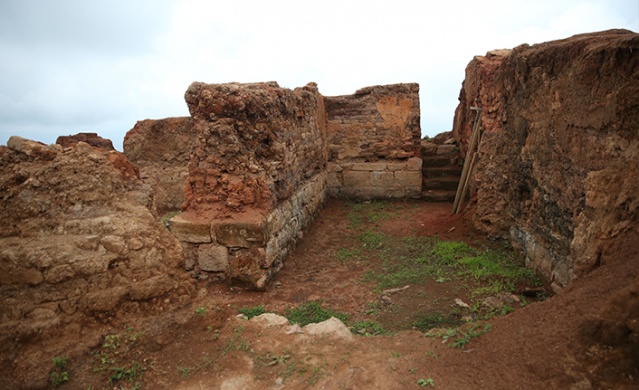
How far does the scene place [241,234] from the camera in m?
4.80

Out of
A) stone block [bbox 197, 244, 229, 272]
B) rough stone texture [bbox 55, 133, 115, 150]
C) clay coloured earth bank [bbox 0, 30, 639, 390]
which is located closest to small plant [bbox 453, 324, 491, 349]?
clay coloured earth bank [bbox 0, 30, 639, 390]

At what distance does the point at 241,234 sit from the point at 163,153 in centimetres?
633

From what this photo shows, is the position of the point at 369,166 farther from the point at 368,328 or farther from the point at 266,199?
the point at 368,328

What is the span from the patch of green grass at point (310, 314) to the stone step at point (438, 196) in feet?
17.7

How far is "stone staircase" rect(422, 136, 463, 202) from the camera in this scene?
29.2 ft

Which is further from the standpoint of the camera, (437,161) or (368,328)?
(437,161)

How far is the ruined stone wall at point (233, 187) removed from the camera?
15.9 feet

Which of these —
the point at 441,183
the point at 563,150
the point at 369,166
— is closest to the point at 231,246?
the point at 563,150

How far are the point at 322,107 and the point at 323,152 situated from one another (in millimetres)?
1132

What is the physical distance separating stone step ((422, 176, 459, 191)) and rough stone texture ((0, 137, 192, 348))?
7204mm

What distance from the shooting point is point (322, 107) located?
30.1ft

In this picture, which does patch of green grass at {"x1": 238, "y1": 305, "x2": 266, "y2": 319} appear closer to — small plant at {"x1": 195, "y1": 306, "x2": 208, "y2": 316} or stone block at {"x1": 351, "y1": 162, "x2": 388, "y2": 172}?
small plant at {"x1": 195, "y1": 306, "x2": 208, "y2": 316}

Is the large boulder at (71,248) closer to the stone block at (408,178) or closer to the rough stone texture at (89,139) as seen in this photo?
the stone block at (408,178)

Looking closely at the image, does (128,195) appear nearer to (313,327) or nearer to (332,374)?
(313,327)
